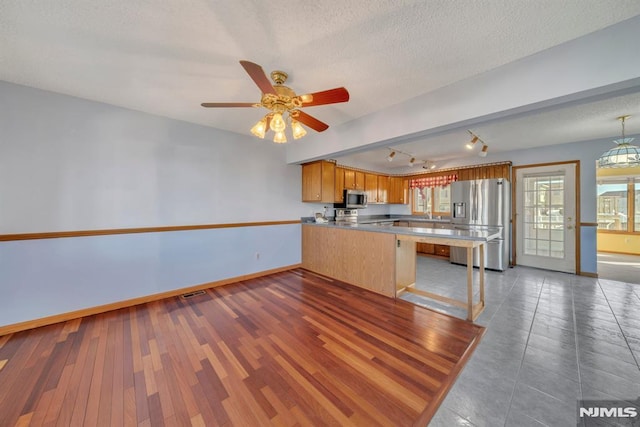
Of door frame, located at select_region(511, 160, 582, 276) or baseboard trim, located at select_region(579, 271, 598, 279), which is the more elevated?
door frame, located at select_region(511, 160, 582, 276)

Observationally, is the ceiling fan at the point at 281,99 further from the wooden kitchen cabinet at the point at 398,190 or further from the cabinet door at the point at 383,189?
the wooden kitchen cabinet at the point at 398,190

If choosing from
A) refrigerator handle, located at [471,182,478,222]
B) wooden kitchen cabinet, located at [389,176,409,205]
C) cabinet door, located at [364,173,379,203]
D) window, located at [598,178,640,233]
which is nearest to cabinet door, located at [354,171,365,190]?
cabinet door, located at [364,173,379,203]

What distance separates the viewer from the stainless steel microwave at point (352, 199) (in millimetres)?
4883

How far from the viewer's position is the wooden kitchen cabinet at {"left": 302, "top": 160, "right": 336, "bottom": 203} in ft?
13.8

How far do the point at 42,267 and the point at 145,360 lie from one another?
177 centimetres

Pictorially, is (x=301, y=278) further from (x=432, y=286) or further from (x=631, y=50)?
(x=631, y=50)

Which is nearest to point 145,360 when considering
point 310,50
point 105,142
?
point 105,142

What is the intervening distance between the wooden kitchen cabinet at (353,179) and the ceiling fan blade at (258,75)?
134 inches

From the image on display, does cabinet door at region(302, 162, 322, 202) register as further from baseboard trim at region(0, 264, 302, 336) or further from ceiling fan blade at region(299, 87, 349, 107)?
ceiling fan blade at region(299, 87, 349, 107)

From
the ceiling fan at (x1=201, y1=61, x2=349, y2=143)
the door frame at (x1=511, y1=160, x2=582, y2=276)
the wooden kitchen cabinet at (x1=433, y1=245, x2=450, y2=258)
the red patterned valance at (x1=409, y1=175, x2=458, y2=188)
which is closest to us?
the ceiling fan at (x1=201, y1=61, x2=349, y2=143)

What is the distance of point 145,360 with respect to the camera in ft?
5.73

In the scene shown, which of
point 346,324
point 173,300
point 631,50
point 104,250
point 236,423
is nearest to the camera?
point 236,423

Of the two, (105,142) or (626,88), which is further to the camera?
(105,142)

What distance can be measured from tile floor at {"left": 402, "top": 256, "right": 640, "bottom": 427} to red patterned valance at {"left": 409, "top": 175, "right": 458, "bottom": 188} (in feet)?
9.21
